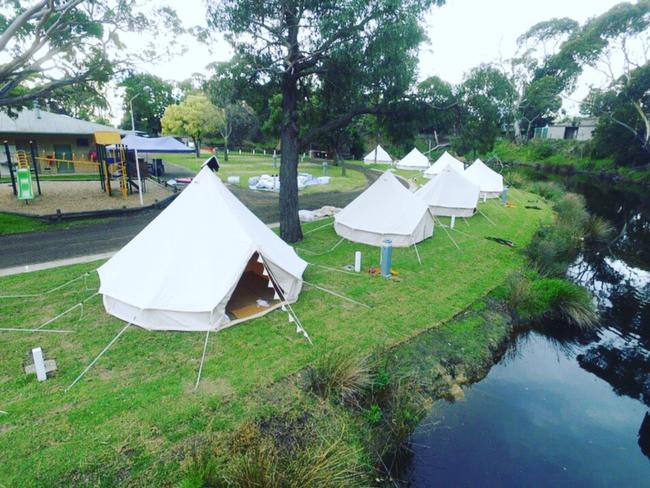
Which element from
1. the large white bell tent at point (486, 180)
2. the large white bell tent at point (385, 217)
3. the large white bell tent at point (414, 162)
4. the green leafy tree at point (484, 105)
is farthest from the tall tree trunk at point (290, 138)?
the large white bell tent at point (414, 162)

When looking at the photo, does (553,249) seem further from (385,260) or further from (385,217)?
(385,260)

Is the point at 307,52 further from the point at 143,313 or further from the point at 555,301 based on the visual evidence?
the point at 555,301

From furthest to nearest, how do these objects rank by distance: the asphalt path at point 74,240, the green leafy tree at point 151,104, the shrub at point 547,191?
the green leafy tree at point 151,104 < the shrub at point 547,191 < the asphalt path at point 74,240

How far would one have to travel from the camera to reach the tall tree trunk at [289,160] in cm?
1112

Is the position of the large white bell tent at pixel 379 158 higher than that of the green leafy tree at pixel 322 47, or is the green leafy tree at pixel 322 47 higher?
the green leafy tree at pixel 322 47

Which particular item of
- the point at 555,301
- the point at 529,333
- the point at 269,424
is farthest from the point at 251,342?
the point at 555,301

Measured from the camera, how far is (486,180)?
21906mm

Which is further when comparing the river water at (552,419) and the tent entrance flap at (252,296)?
the tent entrance flap at (252,296)

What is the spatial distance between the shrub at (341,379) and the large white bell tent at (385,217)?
269 inches

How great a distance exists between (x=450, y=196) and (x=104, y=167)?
56.5ft

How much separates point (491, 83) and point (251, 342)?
29.1 ft

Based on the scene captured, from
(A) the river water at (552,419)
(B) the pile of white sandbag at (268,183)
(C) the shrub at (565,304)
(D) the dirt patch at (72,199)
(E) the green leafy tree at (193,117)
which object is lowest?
(A) the river water at (552,419)

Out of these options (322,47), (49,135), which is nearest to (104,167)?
(49,135)

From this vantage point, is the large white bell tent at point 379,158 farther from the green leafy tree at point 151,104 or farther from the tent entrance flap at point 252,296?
the tent entrance flap at point 252,296
